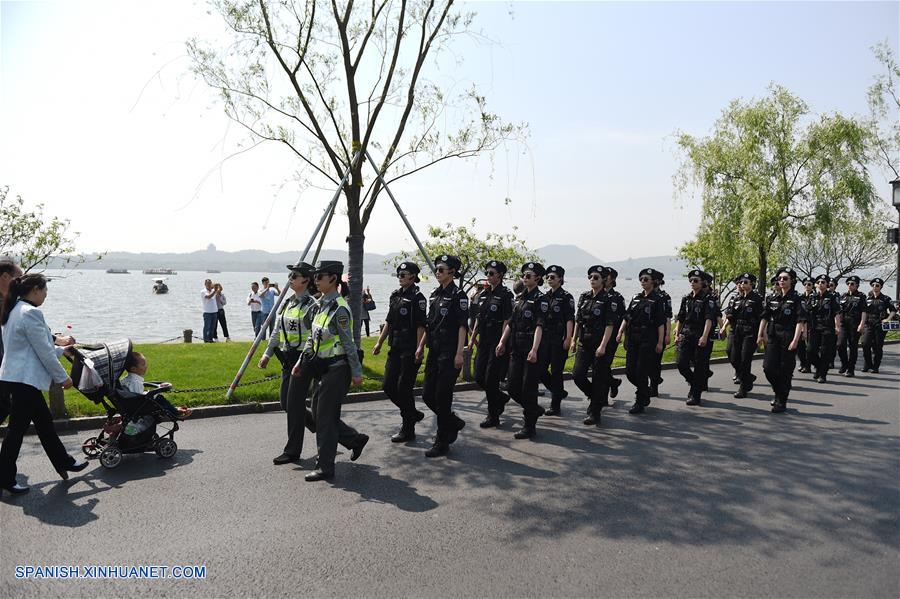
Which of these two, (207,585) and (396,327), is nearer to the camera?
(207,585)

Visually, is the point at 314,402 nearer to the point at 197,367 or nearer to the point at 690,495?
the point at 690,495

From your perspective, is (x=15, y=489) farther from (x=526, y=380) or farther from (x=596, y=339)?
(x=596, y=339)

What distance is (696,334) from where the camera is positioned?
35.2 feet

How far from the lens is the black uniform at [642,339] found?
31.4 feet

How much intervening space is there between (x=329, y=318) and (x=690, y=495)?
3761 mm

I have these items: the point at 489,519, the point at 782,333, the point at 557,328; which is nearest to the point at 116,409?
the point at 489,519

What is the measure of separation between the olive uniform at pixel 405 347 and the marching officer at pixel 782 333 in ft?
19.4

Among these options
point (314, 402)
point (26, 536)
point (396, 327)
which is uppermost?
point (396, 327)

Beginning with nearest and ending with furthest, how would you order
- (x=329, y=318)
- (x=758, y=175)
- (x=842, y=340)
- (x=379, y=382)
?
1. (x=329, y=318)
2. (x=379, y=382)
3. (x=842, y=340)
4. (x=758, y=175)

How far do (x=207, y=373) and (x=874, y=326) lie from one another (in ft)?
47.7

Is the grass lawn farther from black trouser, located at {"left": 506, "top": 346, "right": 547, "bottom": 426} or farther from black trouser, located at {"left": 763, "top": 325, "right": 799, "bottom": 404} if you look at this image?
black trouser, located at {"left": 763, "top": 325, "right": 799, "bottom": 404}

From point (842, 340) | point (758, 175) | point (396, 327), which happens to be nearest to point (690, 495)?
point (396, 327)

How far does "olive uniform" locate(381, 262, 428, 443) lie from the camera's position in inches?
289

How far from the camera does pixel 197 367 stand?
1163 cm
